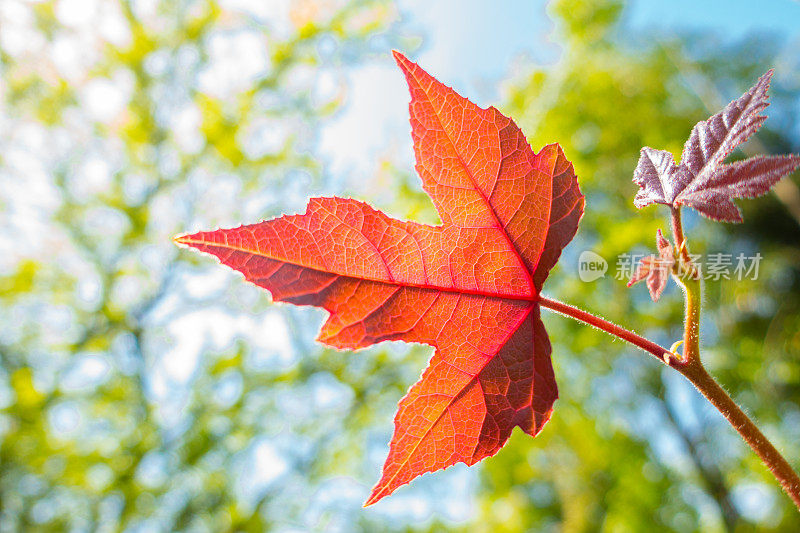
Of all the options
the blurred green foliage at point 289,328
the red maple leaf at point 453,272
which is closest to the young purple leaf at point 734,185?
the red maple leaf at point 453,272

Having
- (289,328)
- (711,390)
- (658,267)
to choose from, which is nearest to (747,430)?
(711,390)

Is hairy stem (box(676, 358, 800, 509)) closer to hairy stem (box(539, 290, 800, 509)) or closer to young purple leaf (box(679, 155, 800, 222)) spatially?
hairy stem (box(539, 290, 800, 509))

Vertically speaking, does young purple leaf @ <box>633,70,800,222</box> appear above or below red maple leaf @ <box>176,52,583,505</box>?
above

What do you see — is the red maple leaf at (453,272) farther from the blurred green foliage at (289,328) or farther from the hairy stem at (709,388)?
the blurred green foliage at (289,328)

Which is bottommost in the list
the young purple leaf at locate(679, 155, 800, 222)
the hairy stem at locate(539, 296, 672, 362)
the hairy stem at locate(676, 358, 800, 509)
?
the hairy stem at locate(676, 358, 800, 509)

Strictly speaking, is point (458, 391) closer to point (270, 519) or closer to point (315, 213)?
point (315, 213)

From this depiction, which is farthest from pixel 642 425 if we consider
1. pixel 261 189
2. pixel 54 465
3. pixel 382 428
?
pixel 54 465

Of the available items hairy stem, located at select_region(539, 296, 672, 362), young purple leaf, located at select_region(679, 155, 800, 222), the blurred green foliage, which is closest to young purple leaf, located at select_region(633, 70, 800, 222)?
young purple leaf, located at select_region(679, 155, 800, 222)

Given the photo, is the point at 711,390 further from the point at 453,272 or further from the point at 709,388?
the point at 453,272
